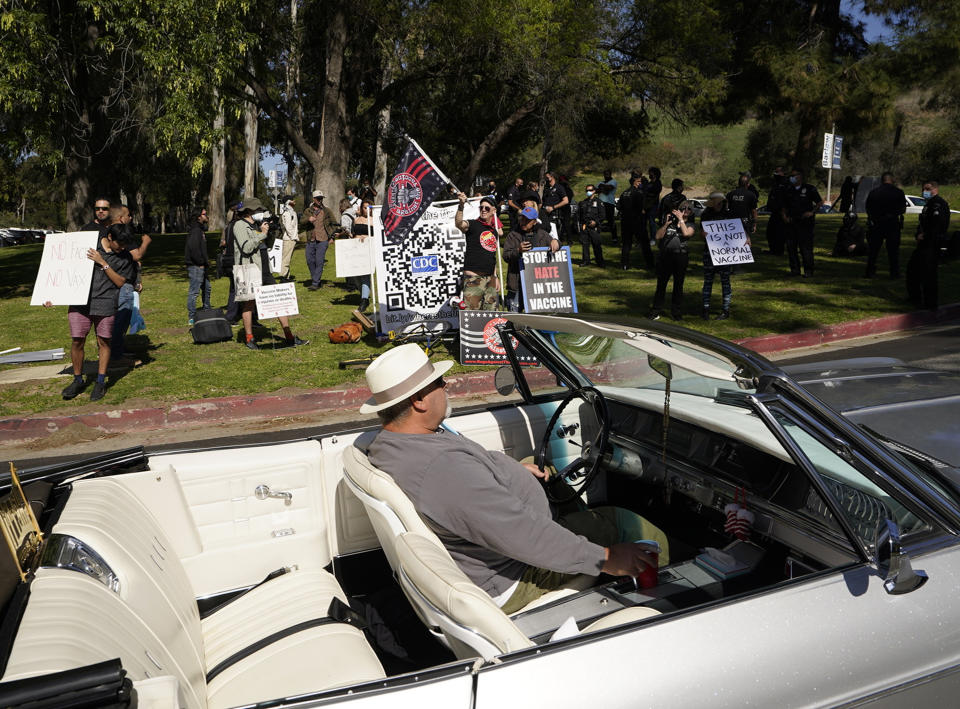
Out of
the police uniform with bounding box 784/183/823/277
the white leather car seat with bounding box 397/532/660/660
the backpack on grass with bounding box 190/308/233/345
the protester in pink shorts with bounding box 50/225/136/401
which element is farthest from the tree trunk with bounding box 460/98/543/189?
the white leather car seat with bounding box 397/532/660/660

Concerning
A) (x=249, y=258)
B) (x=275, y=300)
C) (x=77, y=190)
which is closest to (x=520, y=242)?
(x=275, y=300)

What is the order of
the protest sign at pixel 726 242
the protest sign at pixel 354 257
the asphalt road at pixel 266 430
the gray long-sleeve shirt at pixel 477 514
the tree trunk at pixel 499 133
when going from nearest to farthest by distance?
the gray long-sleeve shirt at pixel 477 514 → the asphalt road at pixel 266 430 → the protest sign at pixel 726 242 → the protest sign at pixel 354 257 → the tree trunk at pixel 499 133

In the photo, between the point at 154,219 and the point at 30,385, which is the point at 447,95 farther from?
the point at 154,219

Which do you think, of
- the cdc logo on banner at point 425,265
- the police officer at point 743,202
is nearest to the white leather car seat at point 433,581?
the cdc logo on banner at point 425,265

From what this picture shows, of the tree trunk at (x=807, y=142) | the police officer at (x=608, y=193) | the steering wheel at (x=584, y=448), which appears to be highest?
the tree trunk at (x=807, y=142)

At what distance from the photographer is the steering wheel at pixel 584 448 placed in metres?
3.55

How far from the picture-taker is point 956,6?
1991 centimetres

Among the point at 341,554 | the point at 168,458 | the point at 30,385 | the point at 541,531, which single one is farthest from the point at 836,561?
the point at 30,385

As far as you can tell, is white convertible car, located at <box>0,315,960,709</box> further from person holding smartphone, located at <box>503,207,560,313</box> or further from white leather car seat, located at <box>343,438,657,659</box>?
person holding smartphone, located at <box>503,207,560,313</box>

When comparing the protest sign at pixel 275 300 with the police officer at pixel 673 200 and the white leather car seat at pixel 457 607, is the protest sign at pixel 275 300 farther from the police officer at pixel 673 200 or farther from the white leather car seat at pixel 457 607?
the white leather car seat at pixel 457 607

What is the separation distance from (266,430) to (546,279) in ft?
14.7

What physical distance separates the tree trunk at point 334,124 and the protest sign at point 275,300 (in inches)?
536

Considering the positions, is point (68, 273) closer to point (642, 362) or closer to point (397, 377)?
point (397, 377)

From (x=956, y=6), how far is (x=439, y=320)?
1897 centimetres
